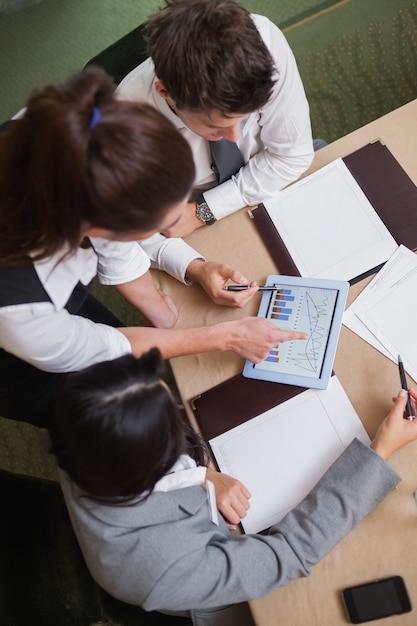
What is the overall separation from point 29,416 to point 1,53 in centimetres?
211

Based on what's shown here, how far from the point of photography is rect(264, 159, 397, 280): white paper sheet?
3.53ft

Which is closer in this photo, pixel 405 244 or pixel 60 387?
pixel 60 387

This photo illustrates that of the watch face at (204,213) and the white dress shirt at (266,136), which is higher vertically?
the white dress shirt at (266,136)

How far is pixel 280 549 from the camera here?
2.87 ft

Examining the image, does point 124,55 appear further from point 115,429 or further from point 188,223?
point 115,429

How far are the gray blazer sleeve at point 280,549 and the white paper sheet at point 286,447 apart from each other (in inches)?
1.4

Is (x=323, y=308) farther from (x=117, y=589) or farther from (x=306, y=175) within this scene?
(x=117, y=589)

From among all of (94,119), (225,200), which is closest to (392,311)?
(225,200)

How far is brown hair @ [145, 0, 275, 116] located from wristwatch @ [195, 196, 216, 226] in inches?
10.0

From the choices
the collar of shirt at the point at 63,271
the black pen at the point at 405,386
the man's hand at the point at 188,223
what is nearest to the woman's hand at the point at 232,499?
the black pen at the point at 405,386

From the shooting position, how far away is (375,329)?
1005 millimetres

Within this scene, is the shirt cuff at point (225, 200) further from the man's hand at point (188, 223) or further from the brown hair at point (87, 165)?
the brown hair at point (87, 165)

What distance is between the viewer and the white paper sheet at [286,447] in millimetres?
947

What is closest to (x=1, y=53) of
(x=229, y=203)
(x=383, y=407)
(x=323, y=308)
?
(x=229, y=203)
